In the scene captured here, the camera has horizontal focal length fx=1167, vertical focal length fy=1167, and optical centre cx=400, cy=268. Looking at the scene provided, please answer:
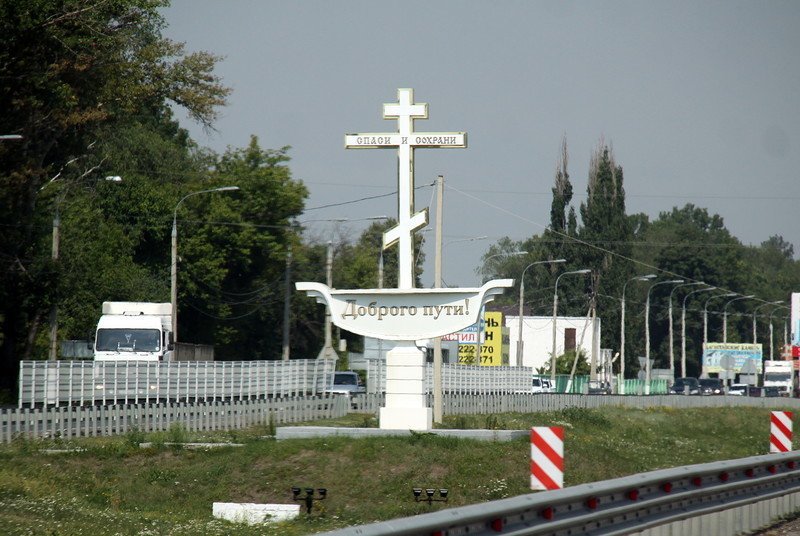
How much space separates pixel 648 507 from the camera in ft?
42.5

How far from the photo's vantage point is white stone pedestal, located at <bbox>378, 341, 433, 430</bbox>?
27392mm

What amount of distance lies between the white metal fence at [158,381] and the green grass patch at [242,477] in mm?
4273

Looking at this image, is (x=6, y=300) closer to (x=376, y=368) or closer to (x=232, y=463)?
(x=376, y=368)

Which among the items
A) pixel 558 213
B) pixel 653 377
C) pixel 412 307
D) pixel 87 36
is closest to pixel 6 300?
pixel 87 36

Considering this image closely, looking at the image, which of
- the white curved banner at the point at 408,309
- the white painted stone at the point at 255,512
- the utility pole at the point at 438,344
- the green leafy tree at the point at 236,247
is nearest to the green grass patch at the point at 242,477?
the white painted stone at the point at 255,512

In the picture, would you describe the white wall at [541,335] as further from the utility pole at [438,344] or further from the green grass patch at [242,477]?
the green grass patch at [242,477]

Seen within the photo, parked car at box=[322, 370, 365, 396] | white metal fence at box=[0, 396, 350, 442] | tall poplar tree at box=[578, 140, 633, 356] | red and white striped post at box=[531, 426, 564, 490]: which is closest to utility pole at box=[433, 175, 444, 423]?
white metal fence at box=[0, 396, 350, 442]

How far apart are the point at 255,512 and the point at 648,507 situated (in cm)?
714

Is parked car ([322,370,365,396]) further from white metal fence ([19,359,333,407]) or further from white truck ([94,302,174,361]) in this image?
white truck ([94,302,174,361])

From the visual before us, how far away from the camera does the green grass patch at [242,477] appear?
643 inches

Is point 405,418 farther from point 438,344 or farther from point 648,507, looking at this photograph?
point 648,507

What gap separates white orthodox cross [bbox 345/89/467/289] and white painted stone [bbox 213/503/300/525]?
10.5m

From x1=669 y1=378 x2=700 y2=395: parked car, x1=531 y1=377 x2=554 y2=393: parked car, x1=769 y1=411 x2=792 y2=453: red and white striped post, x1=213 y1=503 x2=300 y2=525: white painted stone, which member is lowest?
x1=669 y1=378 x2=700 y2=395: parked car

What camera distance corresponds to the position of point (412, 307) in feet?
90.9
